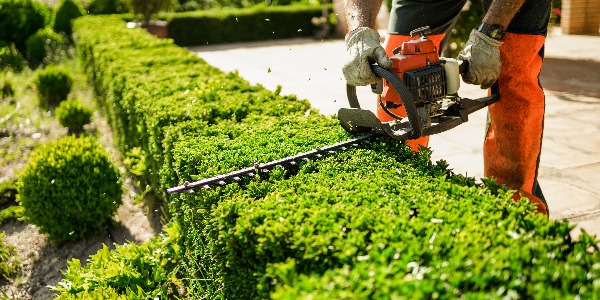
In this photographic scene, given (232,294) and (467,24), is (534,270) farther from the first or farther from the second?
(467,24)

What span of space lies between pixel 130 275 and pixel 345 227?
1624 millimetres

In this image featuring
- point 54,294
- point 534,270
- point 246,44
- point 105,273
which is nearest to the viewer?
Result: point 534,270

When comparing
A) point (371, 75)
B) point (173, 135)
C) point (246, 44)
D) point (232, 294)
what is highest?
point (371, 75)

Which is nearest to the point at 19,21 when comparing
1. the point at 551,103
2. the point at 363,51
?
the point at 551,103

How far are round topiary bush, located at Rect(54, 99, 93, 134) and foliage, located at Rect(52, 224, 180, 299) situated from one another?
4036 mm

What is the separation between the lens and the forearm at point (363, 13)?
107 inches

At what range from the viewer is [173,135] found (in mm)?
3092

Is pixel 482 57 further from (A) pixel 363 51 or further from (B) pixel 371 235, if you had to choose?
(B) pixel 371 235

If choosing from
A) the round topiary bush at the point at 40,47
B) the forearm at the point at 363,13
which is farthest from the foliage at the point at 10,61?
the forearm at the point at 363,13

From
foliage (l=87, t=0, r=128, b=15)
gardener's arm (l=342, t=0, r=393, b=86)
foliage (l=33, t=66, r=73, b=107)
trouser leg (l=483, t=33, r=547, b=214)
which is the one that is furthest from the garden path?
foliage (l=87, t=0, r=128, b=15)

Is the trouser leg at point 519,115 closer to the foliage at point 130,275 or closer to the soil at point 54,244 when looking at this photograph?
the foliage at point 130,275

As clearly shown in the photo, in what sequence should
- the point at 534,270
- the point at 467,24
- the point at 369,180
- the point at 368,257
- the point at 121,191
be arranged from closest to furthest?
1. the point at 534,270
2. the point at 368,257
3. the point at 369,180
4. the point at 121,191
5. the point at 467,24

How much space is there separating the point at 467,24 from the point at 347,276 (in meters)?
8.71

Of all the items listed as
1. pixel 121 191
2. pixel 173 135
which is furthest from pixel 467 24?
pixel 173 135
